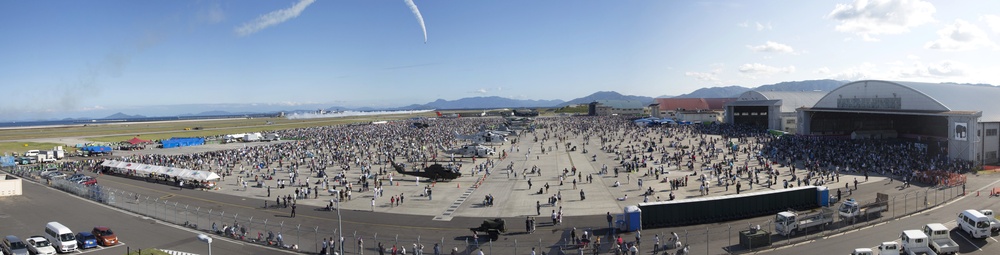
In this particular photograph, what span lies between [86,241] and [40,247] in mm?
1720

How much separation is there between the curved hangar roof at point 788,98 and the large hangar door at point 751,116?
7.45 ft

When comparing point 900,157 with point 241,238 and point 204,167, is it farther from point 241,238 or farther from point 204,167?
point 204,167

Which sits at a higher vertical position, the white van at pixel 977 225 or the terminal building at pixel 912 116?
the terminal building at pixel 912 116

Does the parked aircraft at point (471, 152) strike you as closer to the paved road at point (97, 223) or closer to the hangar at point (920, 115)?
the paved road at point (97, 223)

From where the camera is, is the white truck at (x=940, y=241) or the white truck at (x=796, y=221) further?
the white truck at (x=796, y=221)

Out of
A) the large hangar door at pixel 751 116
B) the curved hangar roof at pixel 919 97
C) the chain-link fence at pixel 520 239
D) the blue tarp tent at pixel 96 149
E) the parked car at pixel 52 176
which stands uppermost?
the curved hangar roof at pixel 919 97

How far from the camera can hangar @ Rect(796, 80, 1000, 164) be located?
45812 mm

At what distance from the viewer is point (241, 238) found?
26.3m

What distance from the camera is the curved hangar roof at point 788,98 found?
94125 mm

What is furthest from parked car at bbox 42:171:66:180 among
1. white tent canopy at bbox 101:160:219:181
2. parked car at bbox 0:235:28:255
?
parked car at bbox 0:235:28:255

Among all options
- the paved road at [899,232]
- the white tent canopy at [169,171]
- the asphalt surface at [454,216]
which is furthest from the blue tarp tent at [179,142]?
the paved road at [899,232]

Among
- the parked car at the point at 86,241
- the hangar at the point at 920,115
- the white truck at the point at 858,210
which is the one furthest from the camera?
the hangar at the point at 920,115

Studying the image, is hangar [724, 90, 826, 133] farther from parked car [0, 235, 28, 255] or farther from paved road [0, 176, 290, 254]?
parked car [0, 235, 28, 255]

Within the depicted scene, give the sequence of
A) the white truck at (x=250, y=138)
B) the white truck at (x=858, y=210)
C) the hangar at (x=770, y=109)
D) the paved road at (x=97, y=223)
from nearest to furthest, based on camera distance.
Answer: the paved road at (x=97, y=223) → the white truck at (x=858, y=210) → the hangar at (x=770, y=109) → the white truck at (x=250, y=138)
